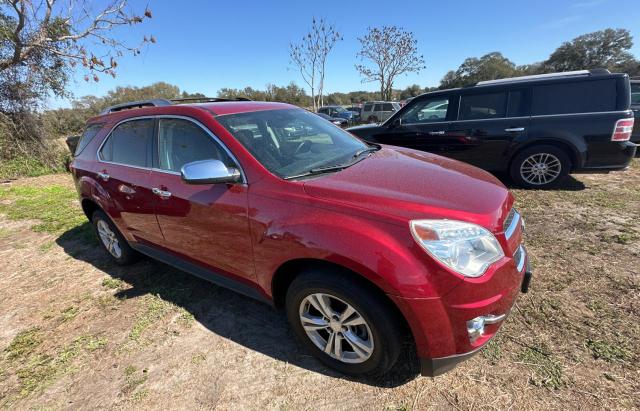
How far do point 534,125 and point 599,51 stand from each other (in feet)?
188

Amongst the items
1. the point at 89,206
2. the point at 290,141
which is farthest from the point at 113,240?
the point at 290,141

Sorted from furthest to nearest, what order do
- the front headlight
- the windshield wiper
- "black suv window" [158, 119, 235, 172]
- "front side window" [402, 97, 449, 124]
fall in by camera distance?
"front side window" [402, 97, 449, 124] < the windshield wiper < "black suv window" [158, 119, 235, 172] < the front headlight

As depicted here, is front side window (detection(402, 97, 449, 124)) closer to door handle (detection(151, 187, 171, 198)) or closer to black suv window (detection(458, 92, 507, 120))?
black suv window (detection(458, 92, 507, 120))

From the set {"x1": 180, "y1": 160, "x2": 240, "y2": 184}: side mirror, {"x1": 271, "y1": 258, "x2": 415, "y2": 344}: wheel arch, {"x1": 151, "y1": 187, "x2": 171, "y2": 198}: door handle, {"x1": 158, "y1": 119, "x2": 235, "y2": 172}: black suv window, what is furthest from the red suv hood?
{"x1": 151, "y1": 187, "x2": 171, "y2": 198}: door handle

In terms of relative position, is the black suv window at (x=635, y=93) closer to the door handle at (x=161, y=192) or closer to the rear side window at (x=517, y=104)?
the rear side window at (x=517, y=104)

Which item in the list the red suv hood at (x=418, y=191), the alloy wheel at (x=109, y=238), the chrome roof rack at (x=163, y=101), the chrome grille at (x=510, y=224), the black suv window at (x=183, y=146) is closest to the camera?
the red suv hood at (x=418, y=191)

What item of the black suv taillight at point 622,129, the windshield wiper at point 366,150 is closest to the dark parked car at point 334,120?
the windshield wiper at point 366,150

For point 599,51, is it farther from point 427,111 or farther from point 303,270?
point 303,270

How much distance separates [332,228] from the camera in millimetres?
1817

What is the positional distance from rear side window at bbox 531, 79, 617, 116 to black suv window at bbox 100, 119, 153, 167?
556cm

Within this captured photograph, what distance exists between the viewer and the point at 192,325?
2727mm

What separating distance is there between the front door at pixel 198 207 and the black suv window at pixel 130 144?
0.61ft

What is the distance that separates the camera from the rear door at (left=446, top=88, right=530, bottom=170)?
5.32 metres

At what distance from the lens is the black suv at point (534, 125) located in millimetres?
4836
